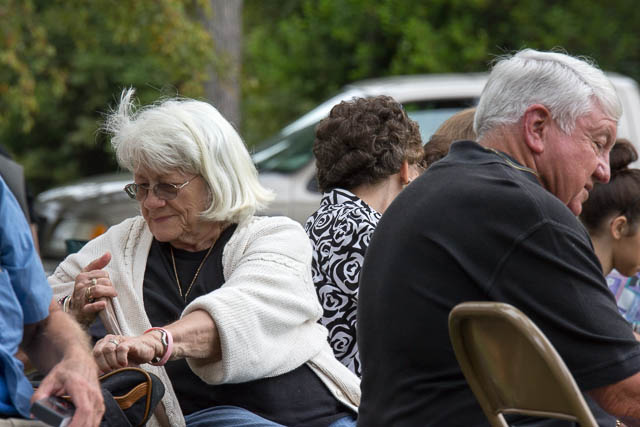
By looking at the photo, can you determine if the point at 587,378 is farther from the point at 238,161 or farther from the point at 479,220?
the point at 238,161

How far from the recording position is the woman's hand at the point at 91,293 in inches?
116

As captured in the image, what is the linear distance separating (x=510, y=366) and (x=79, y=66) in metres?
14.9

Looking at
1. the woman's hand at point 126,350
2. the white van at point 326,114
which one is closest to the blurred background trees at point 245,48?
the white van at point 326,114

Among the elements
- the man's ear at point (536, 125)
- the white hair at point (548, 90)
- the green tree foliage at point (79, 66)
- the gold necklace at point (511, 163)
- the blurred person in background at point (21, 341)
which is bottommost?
the green tree foliage at point (79, 66)

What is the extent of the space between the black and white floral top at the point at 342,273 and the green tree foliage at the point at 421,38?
9.89 m

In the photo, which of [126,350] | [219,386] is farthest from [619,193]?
[126,350]

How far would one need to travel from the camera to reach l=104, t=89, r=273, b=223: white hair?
10.1ft

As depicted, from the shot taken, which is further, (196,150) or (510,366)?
(196,150)

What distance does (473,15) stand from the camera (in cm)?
1378

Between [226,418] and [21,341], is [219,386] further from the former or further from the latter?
[21,341]

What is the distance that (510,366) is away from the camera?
2.04m

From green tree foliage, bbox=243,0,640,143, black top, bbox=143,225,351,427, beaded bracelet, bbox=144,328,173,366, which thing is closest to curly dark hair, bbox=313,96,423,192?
black top, bbox=143,225,351,427

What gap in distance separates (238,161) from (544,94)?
1.05 meters

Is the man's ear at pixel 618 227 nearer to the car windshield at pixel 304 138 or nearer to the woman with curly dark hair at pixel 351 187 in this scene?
the woman with curly dark hair at pixel 351 187
